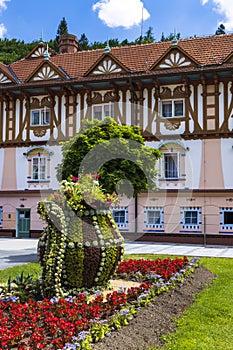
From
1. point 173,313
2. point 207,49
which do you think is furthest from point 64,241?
point 207,49

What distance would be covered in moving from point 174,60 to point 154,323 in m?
19.2

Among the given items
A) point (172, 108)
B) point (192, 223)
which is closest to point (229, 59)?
point (172, 108)

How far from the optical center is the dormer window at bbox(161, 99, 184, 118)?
2364 cm

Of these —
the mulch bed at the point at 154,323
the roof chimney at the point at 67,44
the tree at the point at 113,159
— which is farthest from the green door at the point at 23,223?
the mulch bed at the point at 154,323

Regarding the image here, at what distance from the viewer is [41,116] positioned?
85.8 feet

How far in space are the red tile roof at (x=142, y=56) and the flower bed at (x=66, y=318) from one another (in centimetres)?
1793

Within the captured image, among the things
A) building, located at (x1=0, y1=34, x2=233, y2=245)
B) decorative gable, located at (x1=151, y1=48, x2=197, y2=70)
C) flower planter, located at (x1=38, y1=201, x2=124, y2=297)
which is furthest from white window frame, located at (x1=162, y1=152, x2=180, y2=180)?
flower planter, located at (x1=38, y1=201, x2=124, y2=297)

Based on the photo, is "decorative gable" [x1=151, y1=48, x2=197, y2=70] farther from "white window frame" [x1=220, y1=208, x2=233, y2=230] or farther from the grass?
the grass

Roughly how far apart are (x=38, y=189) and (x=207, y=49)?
12.7m

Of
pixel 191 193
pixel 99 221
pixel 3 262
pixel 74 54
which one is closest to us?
pixel 99 221

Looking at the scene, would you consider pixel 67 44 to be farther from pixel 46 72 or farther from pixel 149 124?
pixel 149 124

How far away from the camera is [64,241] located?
7840mm

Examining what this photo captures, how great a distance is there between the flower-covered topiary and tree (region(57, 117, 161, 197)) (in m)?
6.65

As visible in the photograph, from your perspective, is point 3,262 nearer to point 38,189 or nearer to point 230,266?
point 230,266
